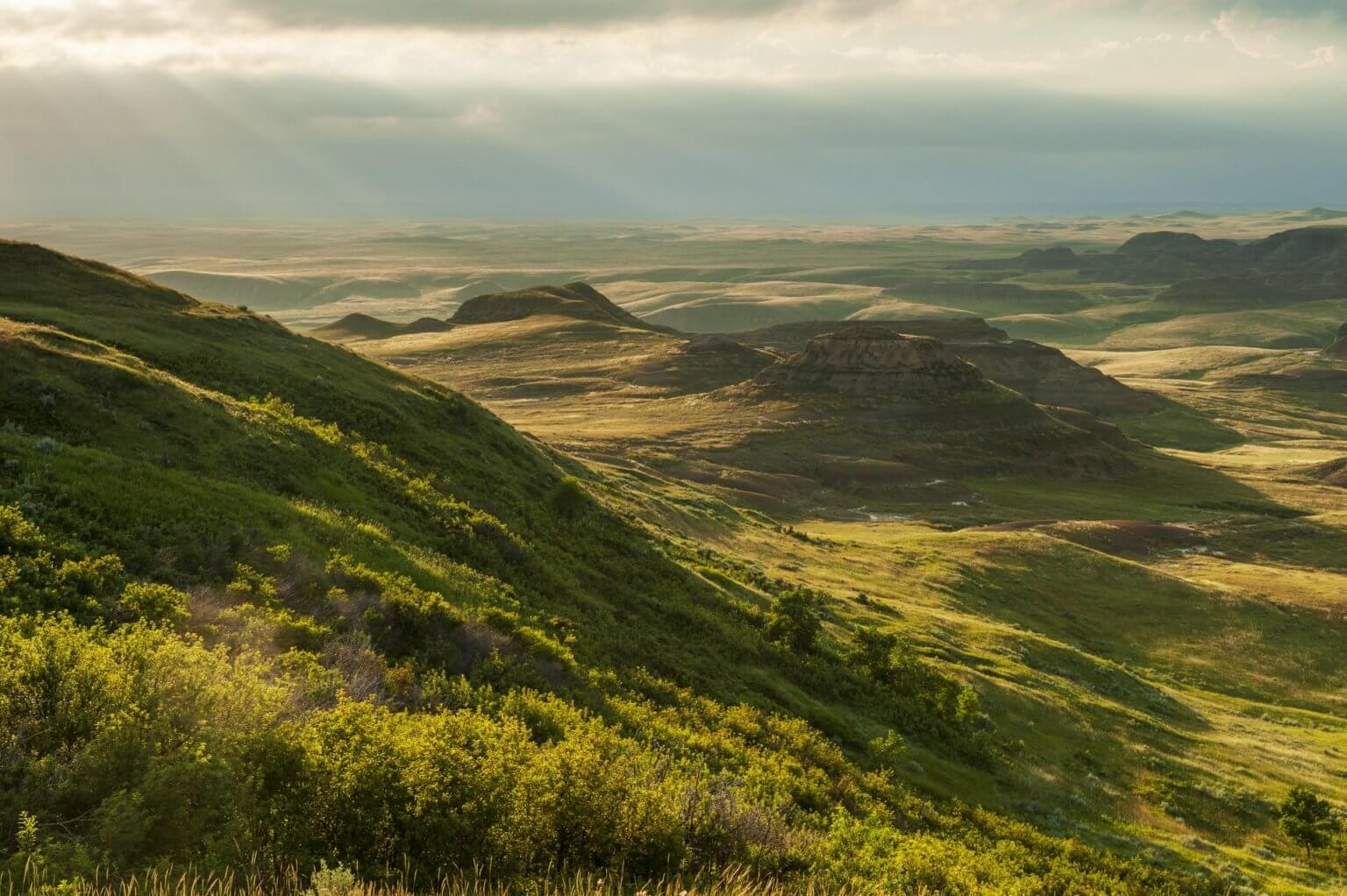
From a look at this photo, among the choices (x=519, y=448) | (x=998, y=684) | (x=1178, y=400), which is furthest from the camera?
(x=1178, y=400)

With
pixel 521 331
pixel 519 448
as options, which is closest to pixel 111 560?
pixel 519 448

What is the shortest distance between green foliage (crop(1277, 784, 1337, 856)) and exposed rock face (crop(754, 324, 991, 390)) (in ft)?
342

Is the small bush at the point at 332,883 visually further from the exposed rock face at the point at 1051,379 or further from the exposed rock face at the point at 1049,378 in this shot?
the exposed rock face at the point at 1051,379

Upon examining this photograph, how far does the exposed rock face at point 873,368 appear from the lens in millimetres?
133500

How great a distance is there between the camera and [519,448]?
4809cm

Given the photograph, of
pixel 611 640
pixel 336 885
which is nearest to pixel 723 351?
pixel 611 640

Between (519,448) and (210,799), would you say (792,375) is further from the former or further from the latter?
(210,799)

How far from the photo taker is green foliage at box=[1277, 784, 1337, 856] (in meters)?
29.5

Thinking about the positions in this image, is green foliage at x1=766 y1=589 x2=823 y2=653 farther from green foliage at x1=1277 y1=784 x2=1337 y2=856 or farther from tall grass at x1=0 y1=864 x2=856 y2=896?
tall grass at x1=0 y1=864 x2=856 y2=896

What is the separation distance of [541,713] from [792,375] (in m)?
127

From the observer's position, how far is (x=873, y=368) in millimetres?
136000

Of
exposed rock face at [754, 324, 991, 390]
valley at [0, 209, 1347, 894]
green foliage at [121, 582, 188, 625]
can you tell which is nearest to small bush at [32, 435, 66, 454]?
valley at [0, 209, 1347, 894]

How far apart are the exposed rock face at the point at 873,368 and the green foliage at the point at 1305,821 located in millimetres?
104310

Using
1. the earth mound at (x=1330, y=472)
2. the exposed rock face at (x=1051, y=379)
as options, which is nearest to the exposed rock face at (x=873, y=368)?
the exposed rock face at (x=1051, y=379)
